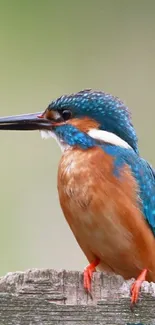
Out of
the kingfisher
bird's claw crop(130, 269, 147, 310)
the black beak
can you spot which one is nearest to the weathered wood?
bird's claw crop(130, 269, 147, 310)

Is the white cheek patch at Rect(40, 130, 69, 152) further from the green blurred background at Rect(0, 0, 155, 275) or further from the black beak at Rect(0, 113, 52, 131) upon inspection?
the green blurred background at Rect(0, 0, 155, 275)

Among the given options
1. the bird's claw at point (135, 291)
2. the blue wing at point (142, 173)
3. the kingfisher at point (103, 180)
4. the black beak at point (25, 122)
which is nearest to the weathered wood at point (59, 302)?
the bird's claw at point (135, 291)

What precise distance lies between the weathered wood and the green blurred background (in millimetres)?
1668

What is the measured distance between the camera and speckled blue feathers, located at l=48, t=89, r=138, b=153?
349 cm

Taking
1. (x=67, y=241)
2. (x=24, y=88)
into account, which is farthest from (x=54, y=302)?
(x=24, y=88)

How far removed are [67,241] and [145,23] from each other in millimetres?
1390

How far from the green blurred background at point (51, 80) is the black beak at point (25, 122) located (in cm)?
81

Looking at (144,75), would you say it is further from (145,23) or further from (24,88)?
(24,88)

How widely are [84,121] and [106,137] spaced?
0.12 m

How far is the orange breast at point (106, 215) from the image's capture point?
3289mm

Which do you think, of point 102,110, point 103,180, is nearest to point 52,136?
point 102,110

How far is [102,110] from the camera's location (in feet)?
11.5

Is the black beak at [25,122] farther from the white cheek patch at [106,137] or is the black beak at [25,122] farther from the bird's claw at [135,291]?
the bird's claw at [135,291]

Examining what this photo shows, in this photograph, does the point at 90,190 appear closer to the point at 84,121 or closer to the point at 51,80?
the point at 84,121
